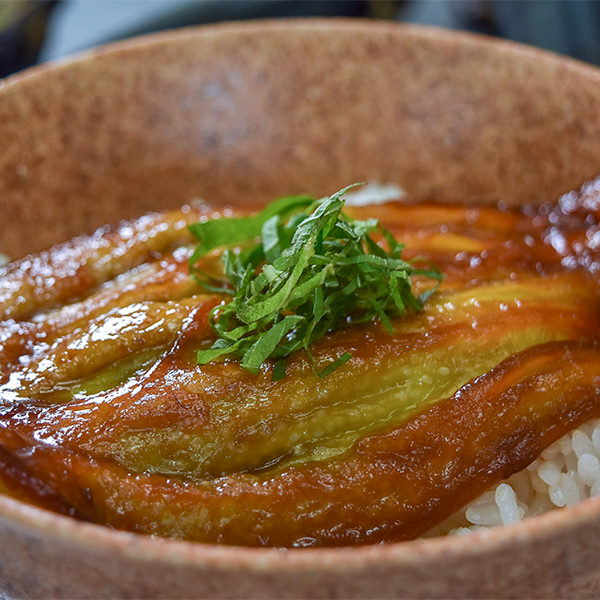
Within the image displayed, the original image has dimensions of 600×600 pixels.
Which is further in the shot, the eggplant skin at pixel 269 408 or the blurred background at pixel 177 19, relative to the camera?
the blurred background at pixel 177 19

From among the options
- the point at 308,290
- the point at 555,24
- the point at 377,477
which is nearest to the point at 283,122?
the point at 308,290

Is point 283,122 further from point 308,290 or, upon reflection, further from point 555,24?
point 555,24

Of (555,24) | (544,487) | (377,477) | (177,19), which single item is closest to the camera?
(377,477)

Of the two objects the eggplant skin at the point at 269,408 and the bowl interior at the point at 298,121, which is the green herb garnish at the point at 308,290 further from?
the bowl interior at the point at 298,121

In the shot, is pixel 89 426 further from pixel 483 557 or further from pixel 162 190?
pixel 162 190

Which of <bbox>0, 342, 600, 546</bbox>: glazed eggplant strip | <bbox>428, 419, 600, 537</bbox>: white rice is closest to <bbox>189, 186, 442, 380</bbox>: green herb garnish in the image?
<bbox>0, 342, 600, 546</bbox>: glazed eggplant strip

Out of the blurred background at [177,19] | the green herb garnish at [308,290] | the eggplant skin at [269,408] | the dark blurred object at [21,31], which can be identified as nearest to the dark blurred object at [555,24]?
the blurred background at [177,19]

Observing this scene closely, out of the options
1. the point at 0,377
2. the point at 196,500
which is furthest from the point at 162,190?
the point at 196,500
